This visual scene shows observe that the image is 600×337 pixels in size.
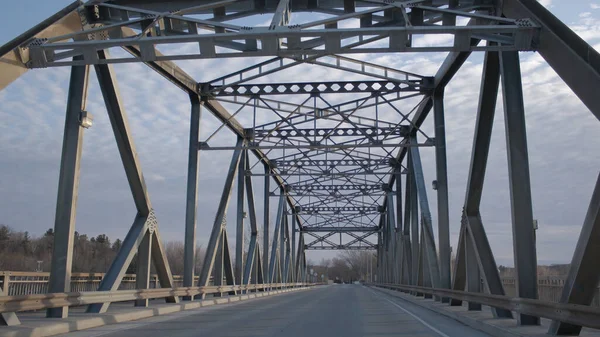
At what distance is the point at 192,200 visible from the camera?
72.0 ft

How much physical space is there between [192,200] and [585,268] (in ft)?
51.3

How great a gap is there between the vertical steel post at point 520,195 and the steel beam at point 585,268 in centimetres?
182

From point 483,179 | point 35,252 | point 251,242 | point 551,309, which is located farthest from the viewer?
point 35,252

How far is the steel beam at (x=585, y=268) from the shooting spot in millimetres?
8289

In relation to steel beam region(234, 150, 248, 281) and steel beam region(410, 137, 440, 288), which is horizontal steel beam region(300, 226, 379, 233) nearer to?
steel beam region(234, 150, 248, 281)

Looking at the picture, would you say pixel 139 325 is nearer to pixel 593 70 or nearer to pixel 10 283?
pixel 10 283

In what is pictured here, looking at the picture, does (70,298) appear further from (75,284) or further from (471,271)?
(471,271)

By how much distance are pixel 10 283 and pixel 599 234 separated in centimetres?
1391

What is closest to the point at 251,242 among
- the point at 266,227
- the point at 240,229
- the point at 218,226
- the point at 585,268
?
the point at 240,229

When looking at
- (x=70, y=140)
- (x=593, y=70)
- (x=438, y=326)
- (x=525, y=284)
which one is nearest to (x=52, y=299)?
(x=70, y=140)

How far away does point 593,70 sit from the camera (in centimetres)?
871

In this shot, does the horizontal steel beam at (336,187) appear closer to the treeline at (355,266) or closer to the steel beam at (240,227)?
the steel beam at (240,227)

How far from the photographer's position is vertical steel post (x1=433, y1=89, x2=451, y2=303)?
20281 millimetres

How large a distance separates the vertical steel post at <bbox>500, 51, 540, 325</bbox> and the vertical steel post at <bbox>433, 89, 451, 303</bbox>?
9.24 meters
